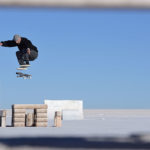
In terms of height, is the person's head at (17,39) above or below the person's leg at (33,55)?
above

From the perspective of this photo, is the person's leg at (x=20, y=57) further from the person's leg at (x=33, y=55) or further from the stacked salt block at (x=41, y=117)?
the stacked salt block at (x=41, y=117)

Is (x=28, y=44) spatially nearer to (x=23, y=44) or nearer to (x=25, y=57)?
(x=23, y=44)

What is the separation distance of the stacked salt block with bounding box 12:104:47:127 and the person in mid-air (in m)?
2.62

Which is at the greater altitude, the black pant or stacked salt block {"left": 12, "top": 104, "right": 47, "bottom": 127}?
the black pant

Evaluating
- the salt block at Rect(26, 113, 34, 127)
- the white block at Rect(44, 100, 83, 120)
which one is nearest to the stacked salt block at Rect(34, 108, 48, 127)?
the salt block at Rect(26, 113, 34, 127)

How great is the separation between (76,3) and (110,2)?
224 mm

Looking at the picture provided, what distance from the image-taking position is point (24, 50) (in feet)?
40.6

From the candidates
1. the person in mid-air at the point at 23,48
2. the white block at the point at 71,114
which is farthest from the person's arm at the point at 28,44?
the white block at the point at 71,114

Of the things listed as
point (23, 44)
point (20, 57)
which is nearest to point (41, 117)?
point (20, 57)

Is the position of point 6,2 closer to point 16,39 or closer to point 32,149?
point 32,149

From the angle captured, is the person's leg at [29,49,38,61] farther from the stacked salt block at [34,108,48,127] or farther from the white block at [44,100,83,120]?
the white block at [44,100,83,120]

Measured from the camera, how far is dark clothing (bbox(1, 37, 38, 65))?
1216 centimetres

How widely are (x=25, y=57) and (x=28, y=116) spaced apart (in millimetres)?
3252

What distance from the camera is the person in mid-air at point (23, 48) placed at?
12180mm
